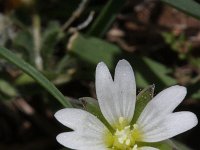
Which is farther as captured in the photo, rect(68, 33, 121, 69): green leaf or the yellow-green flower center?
rect(68, 33, 121, 69): green leaf

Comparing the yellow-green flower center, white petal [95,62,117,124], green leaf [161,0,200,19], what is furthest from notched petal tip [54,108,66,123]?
green leaf [161,0,200,19]

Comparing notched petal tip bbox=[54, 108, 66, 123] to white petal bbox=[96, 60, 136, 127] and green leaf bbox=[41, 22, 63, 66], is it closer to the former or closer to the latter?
white petal bbox=[96, 60, 136, 127]

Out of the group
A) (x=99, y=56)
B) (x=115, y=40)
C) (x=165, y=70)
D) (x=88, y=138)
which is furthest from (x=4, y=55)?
(x=115, y=40)

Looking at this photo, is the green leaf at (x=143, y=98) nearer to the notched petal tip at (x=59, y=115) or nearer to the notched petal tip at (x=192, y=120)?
the notched petal tip at (x=192, y=120)

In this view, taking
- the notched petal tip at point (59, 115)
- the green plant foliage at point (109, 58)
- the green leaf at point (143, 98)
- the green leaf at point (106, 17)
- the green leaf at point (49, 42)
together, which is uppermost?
the green leaf at point (49, 42)

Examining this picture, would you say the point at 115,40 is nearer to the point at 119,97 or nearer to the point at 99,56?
the point at 99,56

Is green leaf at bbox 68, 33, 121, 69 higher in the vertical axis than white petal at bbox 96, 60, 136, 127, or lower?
higher

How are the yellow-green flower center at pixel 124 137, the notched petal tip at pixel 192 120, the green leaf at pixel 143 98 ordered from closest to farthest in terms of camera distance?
the notched petal tip at pixel 192 120
the green leaf at pixel 143 98
the yellow-green flower center at pixel 124 137

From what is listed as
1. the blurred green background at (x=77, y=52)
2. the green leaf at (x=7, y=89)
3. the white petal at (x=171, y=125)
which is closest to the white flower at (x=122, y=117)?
the white petal at (x=171, y=125)
